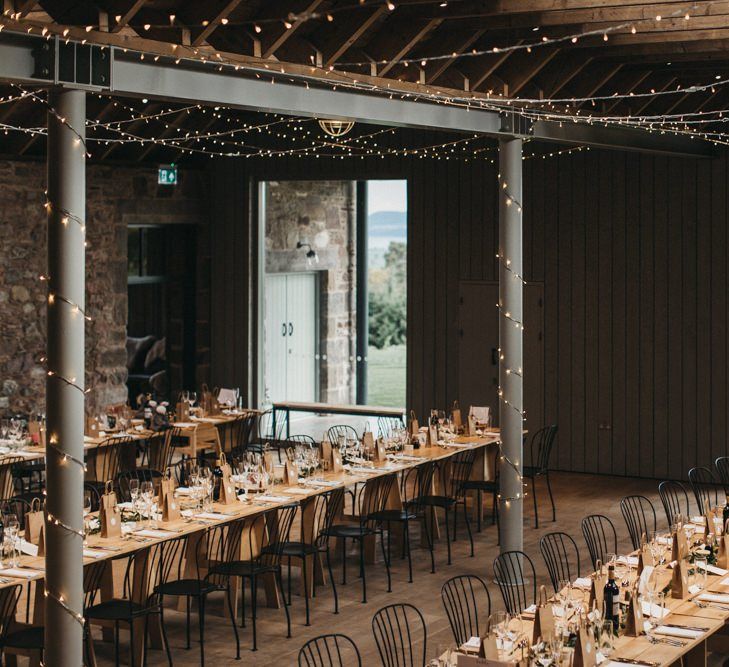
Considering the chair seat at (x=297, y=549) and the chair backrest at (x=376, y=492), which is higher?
the chair backrest at (x=376, y=492)

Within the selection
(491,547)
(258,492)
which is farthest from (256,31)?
(491,547)

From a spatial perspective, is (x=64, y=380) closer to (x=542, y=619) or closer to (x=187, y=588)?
(x=187, y=588)

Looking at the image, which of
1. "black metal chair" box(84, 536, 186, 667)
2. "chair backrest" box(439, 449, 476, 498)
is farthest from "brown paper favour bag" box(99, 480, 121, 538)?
"chair backrest" box(439, 449, 476, 498)

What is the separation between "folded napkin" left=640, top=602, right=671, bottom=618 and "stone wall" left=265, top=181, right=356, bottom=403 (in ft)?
38.8

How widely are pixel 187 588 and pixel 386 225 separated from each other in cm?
1242

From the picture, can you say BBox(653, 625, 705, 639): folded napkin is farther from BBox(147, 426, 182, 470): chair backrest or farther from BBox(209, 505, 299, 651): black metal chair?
BBox(147, 426, 182, 470): chair backrest

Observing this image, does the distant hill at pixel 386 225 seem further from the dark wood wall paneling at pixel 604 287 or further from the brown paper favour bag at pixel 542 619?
the brown paper favour bag at pixel 542 619

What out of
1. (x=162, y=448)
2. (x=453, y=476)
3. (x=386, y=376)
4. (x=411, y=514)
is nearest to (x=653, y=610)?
(x=411, y=514)

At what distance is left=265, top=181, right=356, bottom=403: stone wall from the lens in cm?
1806

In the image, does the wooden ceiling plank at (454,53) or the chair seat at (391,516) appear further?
the chair seat at (391,516)

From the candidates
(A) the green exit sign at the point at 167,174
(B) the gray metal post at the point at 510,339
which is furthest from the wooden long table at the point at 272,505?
(A) the green exit sign at the point at 167,174

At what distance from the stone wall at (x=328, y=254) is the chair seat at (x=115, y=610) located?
407 inches

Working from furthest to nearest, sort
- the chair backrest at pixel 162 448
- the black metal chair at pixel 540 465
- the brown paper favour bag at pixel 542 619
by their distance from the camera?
the chair backrest at pixel 162 448, the black metal chair at pixel 540 465, the brown paper favour bag at pixel 542 619

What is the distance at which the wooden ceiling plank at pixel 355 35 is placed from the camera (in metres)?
7.70
